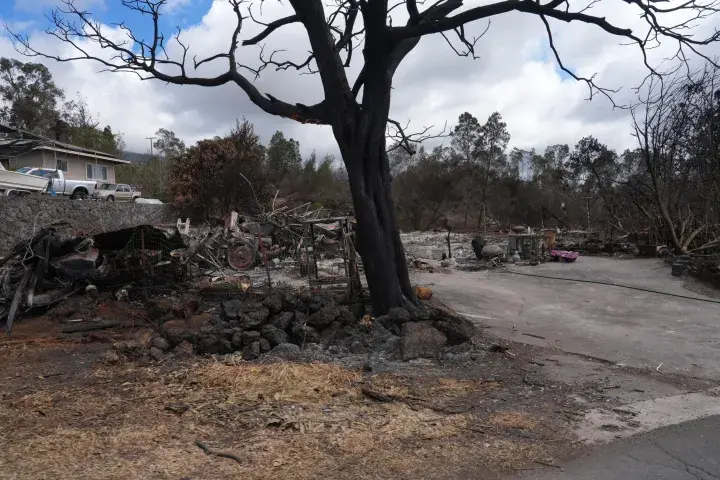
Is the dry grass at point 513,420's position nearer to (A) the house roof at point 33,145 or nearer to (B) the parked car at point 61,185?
(A) the house roof at point 33,145

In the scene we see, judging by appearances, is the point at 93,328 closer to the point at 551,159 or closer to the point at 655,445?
the point at 655,445

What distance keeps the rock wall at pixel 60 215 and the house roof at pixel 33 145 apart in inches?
71.9

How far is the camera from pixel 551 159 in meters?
52.8

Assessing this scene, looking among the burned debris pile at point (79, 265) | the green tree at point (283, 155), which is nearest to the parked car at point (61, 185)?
the green tree at point (283, 155)

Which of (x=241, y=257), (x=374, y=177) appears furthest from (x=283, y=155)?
(x=374, y=177)

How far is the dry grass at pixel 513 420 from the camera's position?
15.1ft

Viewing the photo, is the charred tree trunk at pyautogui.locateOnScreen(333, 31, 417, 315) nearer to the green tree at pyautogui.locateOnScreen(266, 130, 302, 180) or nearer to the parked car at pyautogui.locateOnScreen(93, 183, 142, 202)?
the parked car at pyautogui.locateOnScreen(93, 183, 142, 202)

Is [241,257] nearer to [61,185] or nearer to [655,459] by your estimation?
[655,459]

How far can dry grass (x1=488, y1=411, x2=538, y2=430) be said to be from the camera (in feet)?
15.1

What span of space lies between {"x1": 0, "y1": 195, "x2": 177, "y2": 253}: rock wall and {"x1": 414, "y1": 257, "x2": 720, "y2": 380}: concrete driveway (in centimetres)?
984

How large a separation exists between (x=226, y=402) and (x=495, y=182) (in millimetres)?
38799

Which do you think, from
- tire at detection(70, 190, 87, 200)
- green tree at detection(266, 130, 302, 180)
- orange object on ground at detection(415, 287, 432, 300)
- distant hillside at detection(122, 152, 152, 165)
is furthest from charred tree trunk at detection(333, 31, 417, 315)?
distant hillside at detection(122, 152, 152, 165)

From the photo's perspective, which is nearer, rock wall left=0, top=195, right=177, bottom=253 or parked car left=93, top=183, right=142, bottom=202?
rock wall left=0, top=195, right=177, bottom=253

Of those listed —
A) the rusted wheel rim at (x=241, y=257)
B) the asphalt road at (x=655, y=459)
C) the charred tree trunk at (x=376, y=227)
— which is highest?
the charred tree trunk at (x=376, y=227)
